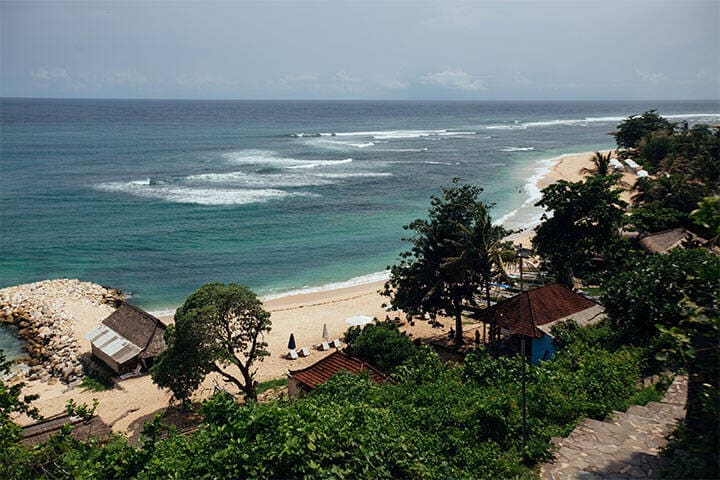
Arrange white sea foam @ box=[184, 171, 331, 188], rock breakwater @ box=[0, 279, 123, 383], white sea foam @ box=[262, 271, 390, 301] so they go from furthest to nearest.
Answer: white sea foam @ box=[184, 171, 331, 188]
white sea foam @ box=[262, 271, 390, 301]
rock breakwater @ box=[0, 279, 123, 383]

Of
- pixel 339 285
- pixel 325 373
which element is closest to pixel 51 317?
pixel 339 285

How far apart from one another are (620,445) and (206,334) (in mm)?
9656

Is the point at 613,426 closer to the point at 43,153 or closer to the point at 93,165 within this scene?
the point at 93,165

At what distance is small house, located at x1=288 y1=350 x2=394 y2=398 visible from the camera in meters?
12.0

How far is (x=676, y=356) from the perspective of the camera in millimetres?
5387

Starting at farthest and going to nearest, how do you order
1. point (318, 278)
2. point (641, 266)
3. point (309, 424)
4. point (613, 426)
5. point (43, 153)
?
point (43, 153) → point (318, 278) → point (641, 266) → point (613, 426) → point (309, 424)

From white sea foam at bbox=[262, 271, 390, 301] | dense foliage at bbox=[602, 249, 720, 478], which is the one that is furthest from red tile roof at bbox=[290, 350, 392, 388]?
white sea foam at bbox=[262, 271, 390, 301]

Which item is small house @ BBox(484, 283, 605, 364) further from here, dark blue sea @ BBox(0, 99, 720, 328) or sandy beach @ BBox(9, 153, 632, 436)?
dark blue sea @ BBox(0, 99, 720, 328)

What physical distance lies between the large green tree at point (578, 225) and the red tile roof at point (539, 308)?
4.03m

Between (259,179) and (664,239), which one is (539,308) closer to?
(664,239)

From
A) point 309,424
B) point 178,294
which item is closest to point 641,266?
point 309,424

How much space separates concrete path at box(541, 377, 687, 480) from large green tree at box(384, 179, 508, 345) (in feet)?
24.4

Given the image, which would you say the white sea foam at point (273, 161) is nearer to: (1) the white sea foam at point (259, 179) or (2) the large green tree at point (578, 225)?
(1) the white sea foam at point (259, 179)

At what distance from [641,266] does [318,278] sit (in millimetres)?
18676
